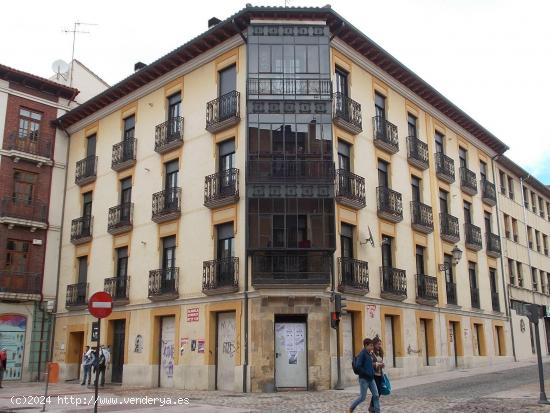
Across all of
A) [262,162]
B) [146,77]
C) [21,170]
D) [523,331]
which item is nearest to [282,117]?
[262,162]

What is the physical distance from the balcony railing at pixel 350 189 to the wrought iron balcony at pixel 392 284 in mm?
3116

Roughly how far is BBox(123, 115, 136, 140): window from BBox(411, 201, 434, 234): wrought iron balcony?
13.5 metres

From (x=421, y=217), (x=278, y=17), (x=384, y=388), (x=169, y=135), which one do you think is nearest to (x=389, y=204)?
(x=421, y=217)

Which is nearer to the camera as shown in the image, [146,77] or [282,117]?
[282,117]

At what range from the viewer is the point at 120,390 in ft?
68.8

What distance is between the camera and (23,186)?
28.6 meters

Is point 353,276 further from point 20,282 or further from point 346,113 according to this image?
point 20,282

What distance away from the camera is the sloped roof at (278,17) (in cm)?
2123

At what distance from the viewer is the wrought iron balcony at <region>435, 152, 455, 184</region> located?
28.0m

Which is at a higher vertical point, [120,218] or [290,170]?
[290,170]

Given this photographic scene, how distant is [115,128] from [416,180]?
14744mm

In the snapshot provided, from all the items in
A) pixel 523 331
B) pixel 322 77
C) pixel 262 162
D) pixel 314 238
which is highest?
pixel 322 77

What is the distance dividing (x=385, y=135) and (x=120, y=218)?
1243cm

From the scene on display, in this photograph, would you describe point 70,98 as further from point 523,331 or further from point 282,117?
point 523,331
